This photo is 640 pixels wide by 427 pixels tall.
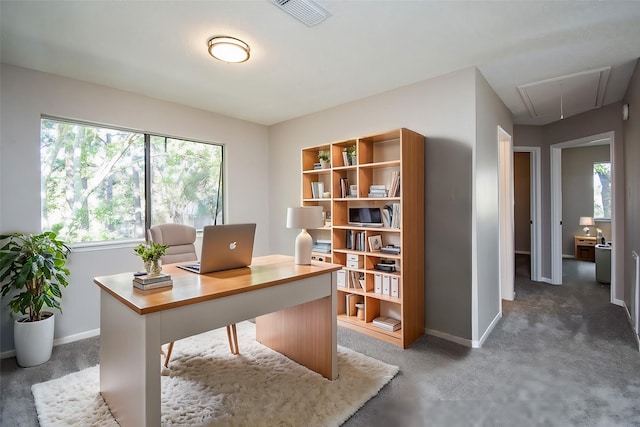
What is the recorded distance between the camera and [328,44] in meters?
2.39

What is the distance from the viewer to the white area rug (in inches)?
71.6

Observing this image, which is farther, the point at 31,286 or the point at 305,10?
the point at 31,286

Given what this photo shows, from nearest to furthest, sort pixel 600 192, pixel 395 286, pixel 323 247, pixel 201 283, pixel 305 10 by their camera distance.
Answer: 1. pixel 201 283
2. pixel 305 10
3. pixel 395 286
4. pixel 323 247
5. pixel 600 192

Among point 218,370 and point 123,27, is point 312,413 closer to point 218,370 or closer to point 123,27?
point 218,370

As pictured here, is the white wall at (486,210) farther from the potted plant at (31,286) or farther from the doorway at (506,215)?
the potted plant at (31,286)

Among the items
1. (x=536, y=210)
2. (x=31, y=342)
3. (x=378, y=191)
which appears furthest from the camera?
(x=536, y=210)

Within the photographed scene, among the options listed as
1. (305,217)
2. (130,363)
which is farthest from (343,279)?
(130,363)

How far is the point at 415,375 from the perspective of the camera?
7.48 ft

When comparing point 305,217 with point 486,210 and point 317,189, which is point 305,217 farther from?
point 486,210

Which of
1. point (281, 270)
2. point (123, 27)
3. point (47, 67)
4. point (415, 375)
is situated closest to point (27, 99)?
point (47, 67)

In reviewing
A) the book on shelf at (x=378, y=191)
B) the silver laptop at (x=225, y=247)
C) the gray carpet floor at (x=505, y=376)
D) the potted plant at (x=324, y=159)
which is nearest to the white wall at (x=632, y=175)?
the gray carpet floor at (x=505, y=376)

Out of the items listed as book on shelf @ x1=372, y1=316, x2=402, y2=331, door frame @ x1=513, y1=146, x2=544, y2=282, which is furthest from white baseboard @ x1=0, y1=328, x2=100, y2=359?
door frame @ x1=513, y1=146, x2=544, y2=282

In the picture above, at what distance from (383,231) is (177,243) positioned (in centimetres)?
195

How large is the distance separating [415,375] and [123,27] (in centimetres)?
323
